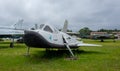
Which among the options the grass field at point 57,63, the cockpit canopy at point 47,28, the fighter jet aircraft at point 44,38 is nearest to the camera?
the grass field at point 57,63

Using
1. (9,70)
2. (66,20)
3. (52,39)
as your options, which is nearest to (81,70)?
(9,70)

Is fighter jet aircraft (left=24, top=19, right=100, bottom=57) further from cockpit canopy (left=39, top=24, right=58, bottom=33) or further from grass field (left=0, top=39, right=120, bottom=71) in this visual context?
grass field (left=0, top=39, right=120, bottom=71)

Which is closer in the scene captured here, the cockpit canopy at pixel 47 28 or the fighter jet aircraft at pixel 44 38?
the fighter jet aircraft at pixel 44 38

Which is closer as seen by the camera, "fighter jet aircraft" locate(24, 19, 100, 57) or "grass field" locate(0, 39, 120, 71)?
"grass field" locate(0, 39, 120, 71)

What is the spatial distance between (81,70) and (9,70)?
309 cm

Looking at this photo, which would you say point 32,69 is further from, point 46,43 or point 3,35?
point 3,35

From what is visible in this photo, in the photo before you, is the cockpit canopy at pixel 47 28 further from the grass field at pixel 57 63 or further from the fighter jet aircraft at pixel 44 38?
A: the grass field at pixel 57 63

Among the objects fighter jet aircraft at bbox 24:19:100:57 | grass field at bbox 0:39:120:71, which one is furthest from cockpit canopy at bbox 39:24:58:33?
grass field at bbox 0:39:120:71

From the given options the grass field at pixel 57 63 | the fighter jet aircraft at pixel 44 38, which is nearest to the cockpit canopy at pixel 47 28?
the fighter jet aircraft at pixel 44 38

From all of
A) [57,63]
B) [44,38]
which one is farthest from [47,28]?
[57,63]

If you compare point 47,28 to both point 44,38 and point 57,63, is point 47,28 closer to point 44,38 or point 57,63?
point 44,38

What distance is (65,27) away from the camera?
69.1 feet

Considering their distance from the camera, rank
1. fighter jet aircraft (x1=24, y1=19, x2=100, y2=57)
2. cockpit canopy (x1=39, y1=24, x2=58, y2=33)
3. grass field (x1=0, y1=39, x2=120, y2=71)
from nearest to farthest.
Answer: grass field (x1=0, y1=39, x2=120, y2=71) → fighter jet aircraft (x1=24, y1=19, x2=100, y2=57) → cockpit canopy (x1=39, y1=24, x2=58, y2=33)

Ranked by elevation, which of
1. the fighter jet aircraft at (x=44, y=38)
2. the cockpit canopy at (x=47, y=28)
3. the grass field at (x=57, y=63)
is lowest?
the grass field at (x=57, y=63)
